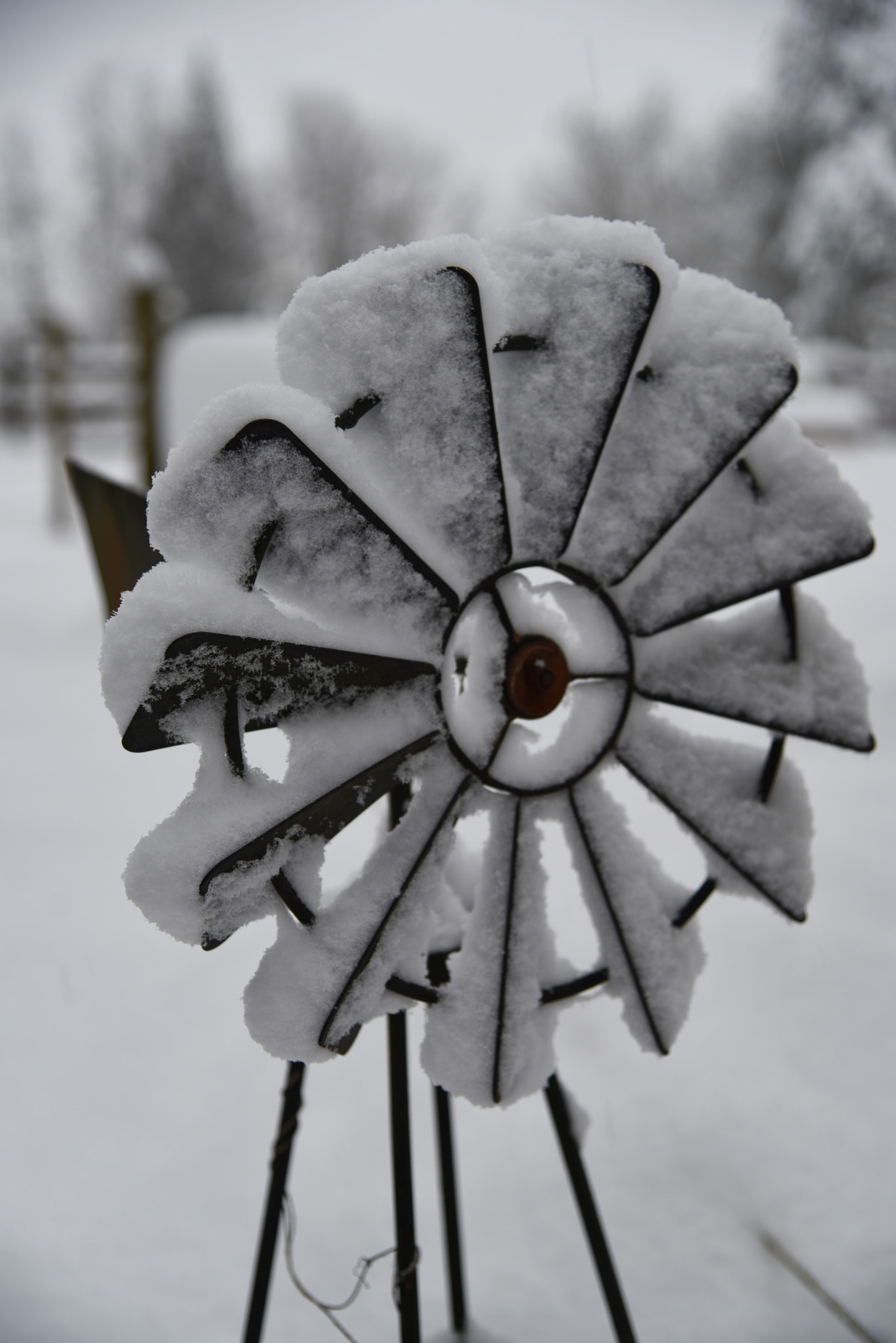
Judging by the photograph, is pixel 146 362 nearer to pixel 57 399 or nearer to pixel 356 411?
pixel 57 399

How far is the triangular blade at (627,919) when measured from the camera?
0.65 metres

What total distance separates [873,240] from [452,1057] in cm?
403

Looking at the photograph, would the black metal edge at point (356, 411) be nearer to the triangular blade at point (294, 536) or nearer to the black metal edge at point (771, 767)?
the triangular blade at point (294, 536)

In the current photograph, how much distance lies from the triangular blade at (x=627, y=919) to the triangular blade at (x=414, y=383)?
0.77 feet

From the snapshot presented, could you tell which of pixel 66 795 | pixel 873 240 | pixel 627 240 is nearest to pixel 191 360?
pixel 66 795

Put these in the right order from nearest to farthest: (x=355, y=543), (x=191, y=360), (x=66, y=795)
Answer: (x=355, y=543) → (x=66, y=795) → (x=191, y=360)

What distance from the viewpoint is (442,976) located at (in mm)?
721

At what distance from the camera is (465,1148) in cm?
117

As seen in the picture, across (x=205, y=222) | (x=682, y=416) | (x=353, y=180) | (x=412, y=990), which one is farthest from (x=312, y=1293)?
(x=353, y=180)

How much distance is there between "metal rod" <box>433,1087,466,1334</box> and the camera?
0.81m

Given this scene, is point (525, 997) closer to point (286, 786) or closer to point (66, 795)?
point (286, 786)

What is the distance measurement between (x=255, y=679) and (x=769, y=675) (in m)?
0.40

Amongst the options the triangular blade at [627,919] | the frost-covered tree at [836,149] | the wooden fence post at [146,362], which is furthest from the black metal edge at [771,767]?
the wooden fence post at [146,362]

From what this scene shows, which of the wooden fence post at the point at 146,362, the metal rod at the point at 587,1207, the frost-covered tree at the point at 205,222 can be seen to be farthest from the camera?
the frost-covered tree at the point at 205,222
